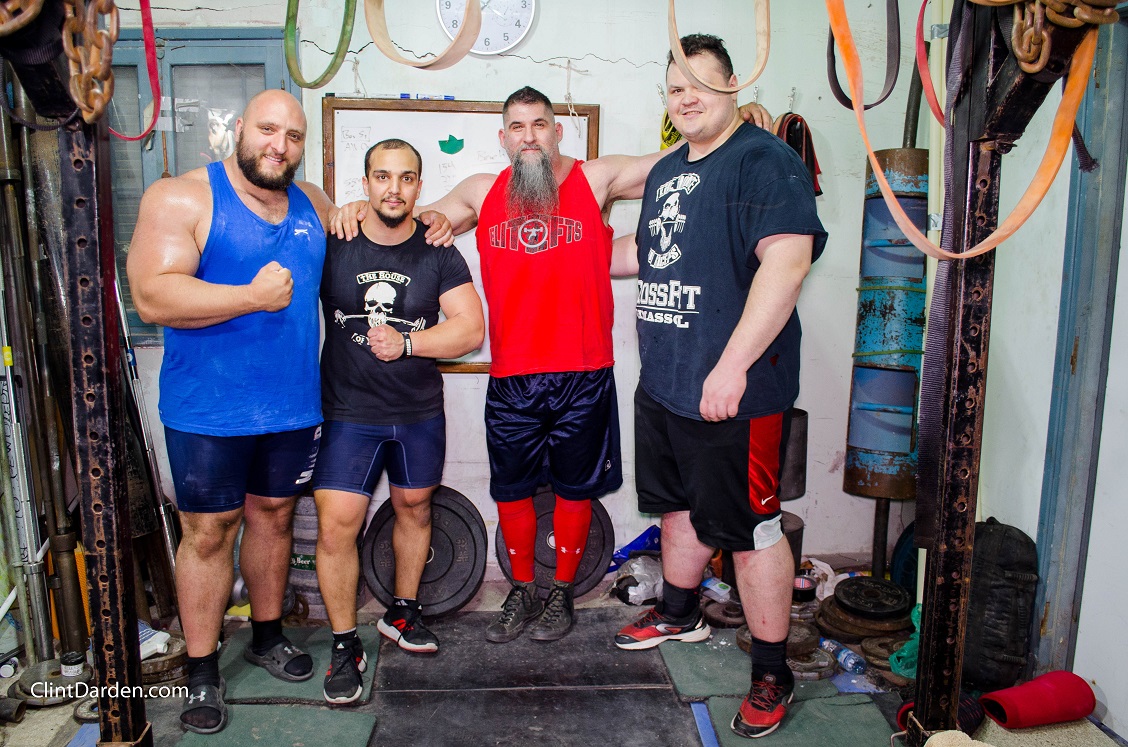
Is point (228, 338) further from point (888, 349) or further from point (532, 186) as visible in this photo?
point (888, 349)

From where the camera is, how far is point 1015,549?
252cm

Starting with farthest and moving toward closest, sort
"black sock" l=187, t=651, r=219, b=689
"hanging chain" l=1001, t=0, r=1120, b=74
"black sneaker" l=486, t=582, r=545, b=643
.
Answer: "black sneaker" l=486, t=582, r=545, b=643 → "black sock" l=187, t=651, r=219, b=689 → "hanging chain" l=1001, t=0, r=1120, b=74

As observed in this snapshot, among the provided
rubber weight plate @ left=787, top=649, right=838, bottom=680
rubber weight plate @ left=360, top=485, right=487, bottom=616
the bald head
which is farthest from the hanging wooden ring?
rubber weight plate @ left=787, top=649, right=838, bottom=680

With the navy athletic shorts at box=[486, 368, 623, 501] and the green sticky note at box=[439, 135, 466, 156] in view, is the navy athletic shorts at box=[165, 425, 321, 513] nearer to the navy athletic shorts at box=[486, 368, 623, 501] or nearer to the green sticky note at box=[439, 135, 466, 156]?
the navy athletic shorts at box=[486, 368, 623, 501]

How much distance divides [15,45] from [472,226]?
1707mm

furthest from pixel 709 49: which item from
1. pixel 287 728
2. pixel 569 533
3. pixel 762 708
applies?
pixel 287 728

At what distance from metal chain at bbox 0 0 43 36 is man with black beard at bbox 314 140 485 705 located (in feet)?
3.86

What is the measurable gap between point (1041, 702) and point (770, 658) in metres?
0.82

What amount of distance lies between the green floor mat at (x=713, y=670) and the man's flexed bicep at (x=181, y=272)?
6.03 ft

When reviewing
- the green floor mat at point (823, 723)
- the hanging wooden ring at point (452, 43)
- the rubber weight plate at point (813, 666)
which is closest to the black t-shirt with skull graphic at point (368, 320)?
the hanging wooden ring at point (452, 43)

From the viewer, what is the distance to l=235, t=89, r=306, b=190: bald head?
2.26m

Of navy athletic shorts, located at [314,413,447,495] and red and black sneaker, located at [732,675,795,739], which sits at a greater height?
navy athletic shorts, located at [314,413,447,495]

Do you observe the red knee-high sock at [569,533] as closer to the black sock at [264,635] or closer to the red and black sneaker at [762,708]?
the red and black sneaker at [762,708]

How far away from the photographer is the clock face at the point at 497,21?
121 inches
